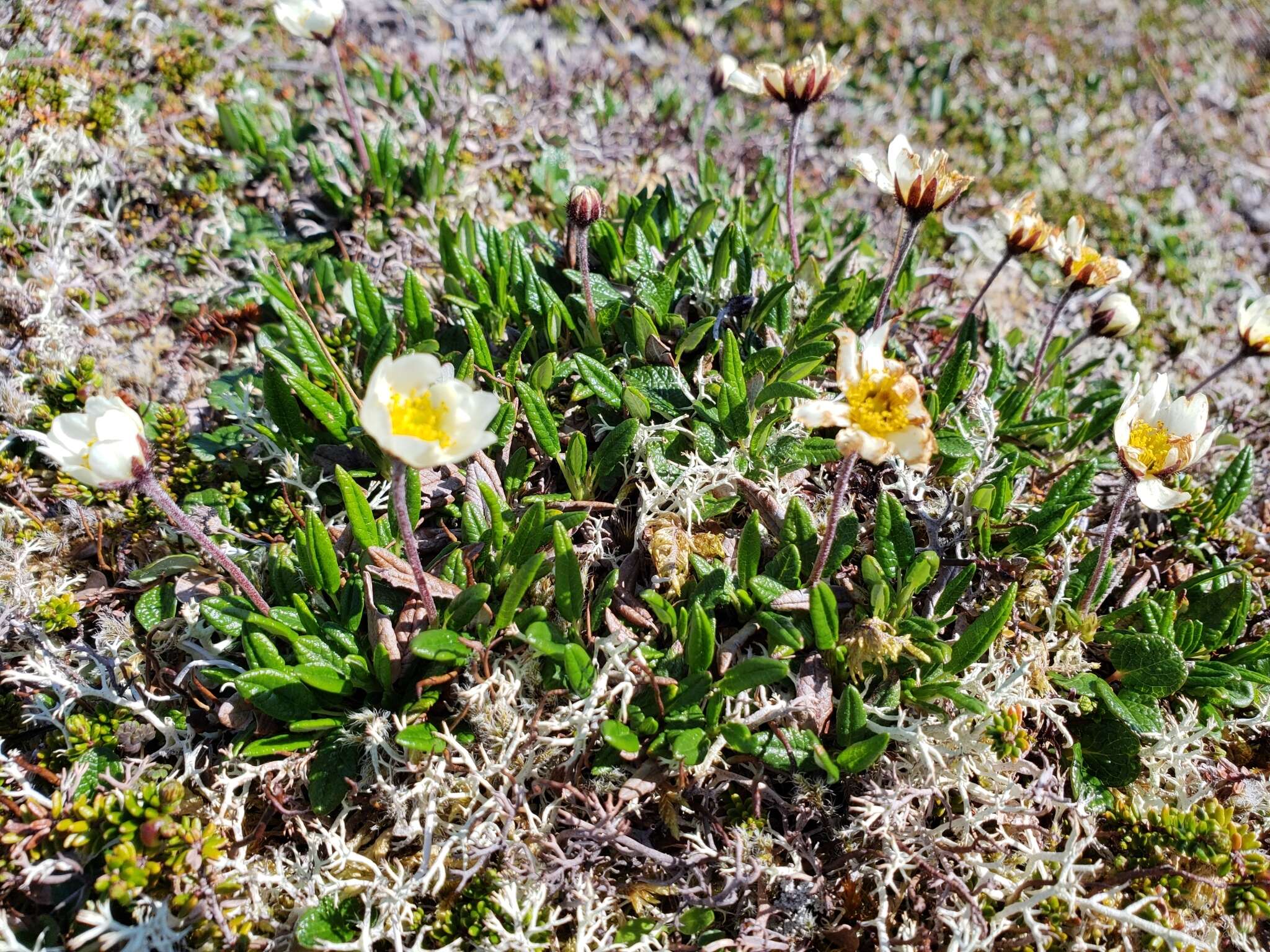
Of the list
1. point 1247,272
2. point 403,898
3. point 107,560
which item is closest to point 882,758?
point 403,898

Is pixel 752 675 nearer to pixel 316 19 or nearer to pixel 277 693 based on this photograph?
pixel 277 693

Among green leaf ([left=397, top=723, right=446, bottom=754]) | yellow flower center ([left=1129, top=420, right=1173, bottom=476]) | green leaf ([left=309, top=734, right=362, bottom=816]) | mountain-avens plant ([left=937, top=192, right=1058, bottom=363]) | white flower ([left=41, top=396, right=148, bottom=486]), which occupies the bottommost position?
green leaf ([left=309, top=734, right=362, bottom=816])

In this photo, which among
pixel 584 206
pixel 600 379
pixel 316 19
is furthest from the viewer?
pixel 316 19

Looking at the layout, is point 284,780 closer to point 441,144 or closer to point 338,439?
point 338,439

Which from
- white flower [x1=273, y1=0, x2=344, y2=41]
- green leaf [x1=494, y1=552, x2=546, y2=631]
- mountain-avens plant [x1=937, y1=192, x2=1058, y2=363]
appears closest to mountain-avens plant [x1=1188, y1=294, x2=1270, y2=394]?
mountain-avens plant [x1=937, y1=192, x2=1058, y2=363]

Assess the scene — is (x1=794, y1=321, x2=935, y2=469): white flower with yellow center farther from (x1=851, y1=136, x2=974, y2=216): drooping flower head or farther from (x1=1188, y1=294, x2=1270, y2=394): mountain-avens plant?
(x1=1188, y1=294, x2=1270, y2=394): mountain-avens plant

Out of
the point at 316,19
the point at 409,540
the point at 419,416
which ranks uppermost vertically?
the point at 316,19

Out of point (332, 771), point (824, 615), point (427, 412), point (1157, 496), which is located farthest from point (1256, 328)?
point (332, 771)
